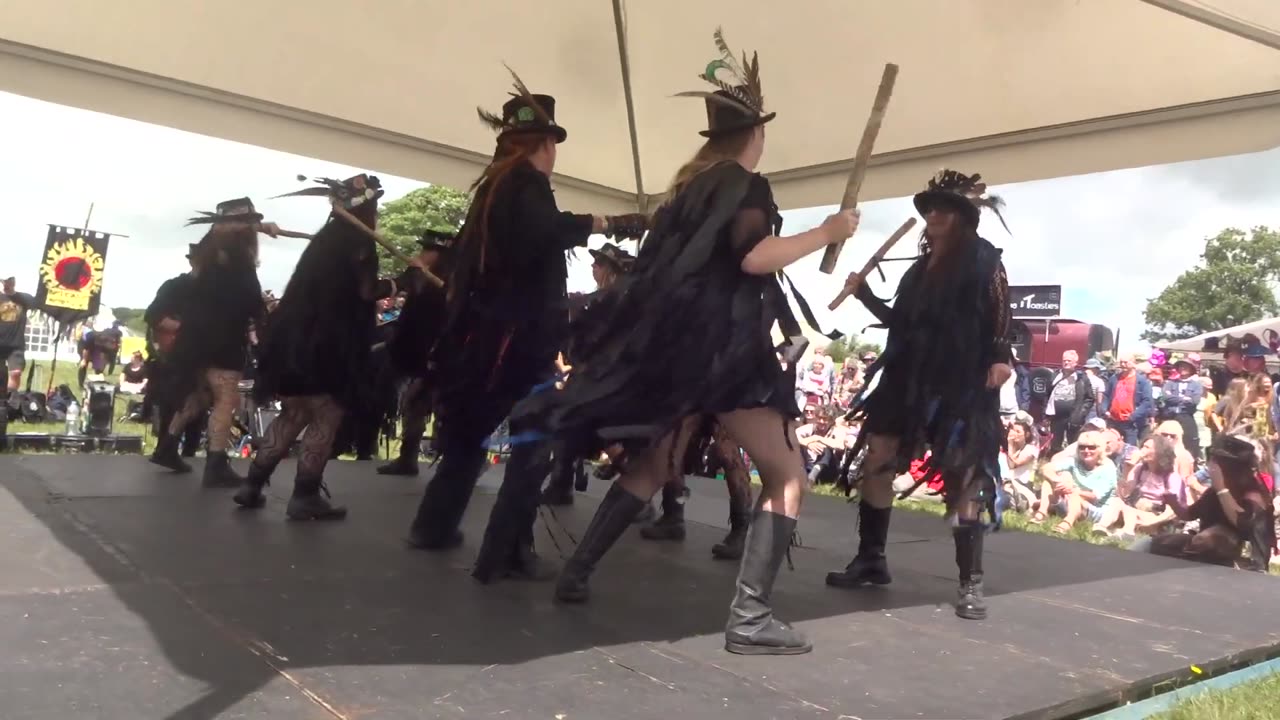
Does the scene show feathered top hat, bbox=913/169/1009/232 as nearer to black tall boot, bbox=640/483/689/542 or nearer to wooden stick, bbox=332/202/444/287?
black tall boot, bbox=640/483/689/542

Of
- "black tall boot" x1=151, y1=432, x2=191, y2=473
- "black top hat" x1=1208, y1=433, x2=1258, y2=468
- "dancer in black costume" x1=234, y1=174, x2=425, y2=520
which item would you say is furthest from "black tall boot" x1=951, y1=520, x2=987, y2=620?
"black tall boot" x1=151, y1=432, x2=191, y2=473

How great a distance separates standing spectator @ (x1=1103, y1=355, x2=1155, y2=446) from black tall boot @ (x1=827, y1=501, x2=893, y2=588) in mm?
3500

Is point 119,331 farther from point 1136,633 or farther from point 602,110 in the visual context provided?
point 1136,633

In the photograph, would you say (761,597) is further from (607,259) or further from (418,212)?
(418,212)

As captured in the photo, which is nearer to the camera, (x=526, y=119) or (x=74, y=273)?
(x=526, y=119)

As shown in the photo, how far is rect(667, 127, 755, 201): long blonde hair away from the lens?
2.48 m

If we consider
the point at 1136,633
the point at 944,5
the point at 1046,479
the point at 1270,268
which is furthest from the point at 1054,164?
the point at 1270,268

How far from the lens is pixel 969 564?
3051 mm

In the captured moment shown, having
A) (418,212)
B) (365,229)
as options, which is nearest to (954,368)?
(365,229)

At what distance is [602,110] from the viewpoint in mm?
5141

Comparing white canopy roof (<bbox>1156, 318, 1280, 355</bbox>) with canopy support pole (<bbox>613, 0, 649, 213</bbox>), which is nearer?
canopy support pole (<bbox>613, 0, 649, 213</bbox>)

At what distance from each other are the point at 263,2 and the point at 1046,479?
5678 mm

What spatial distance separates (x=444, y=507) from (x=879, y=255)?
195cm

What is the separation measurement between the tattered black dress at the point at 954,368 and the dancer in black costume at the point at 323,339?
199 cm
